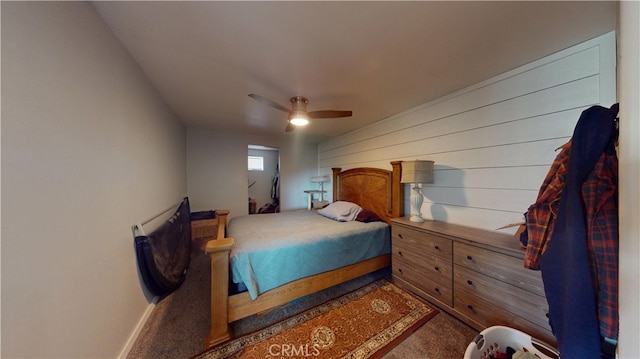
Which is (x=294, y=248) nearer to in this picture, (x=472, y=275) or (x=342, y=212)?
(x=342, y=212)

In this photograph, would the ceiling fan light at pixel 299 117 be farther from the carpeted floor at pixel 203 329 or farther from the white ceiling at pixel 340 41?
the carpeted floor at pixel 203 329

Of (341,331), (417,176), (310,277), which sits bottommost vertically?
(341,331)

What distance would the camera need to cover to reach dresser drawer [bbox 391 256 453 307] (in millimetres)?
Answer: 1758

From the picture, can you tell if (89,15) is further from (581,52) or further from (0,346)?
(581,52)

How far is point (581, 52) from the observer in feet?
4.49

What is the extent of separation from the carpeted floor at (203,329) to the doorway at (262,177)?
3983mm

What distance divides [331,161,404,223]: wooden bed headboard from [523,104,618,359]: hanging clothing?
178cm

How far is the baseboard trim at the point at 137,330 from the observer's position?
4.31 feet

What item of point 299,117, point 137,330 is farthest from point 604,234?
point 137,330

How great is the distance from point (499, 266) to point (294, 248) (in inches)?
65.1

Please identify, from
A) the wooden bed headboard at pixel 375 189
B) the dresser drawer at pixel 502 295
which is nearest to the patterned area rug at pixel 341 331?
the dresser drawer at pixel 502 295

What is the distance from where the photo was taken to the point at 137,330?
58.8 inches

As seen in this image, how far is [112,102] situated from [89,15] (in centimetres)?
47

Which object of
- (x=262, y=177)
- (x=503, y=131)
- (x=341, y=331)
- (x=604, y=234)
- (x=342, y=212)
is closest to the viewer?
(x=604, y=234)
